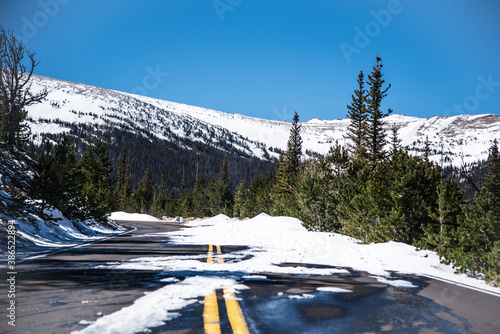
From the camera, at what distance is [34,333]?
10.5 ft

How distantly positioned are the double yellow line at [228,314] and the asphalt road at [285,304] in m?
0.06

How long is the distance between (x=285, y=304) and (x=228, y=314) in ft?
2.78

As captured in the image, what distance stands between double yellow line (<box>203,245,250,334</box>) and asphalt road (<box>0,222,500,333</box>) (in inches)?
2.4

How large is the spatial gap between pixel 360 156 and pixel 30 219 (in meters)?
32.1

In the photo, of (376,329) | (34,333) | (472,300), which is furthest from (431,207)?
(34,333)

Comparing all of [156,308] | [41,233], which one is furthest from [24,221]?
[156,308]

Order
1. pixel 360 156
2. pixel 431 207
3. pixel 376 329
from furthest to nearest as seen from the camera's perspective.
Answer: pixel 360 156
pixel 431 207
pixel 376 329

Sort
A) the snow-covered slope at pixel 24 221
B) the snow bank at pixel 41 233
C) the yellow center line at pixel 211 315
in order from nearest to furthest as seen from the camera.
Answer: the yellow center line at pixel 211 315 < the snow bank at pixel 41 233 < the snow-covered slope at pixel 24 221

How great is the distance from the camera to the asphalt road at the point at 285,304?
11.6 ft

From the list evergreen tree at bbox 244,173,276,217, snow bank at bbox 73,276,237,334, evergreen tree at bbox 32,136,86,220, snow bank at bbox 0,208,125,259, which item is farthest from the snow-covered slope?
evergreen tree at bbox 244,173,276,217

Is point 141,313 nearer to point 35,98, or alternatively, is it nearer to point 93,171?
point 35,98

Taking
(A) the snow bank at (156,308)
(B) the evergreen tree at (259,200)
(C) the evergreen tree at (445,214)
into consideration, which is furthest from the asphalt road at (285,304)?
(B) the evergreen tree at (259,200)

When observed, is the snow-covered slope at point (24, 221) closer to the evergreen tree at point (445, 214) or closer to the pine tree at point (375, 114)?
the evergreen tree at point (445, 214)

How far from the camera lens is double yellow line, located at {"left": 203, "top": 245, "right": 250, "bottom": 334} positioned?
3.37m
